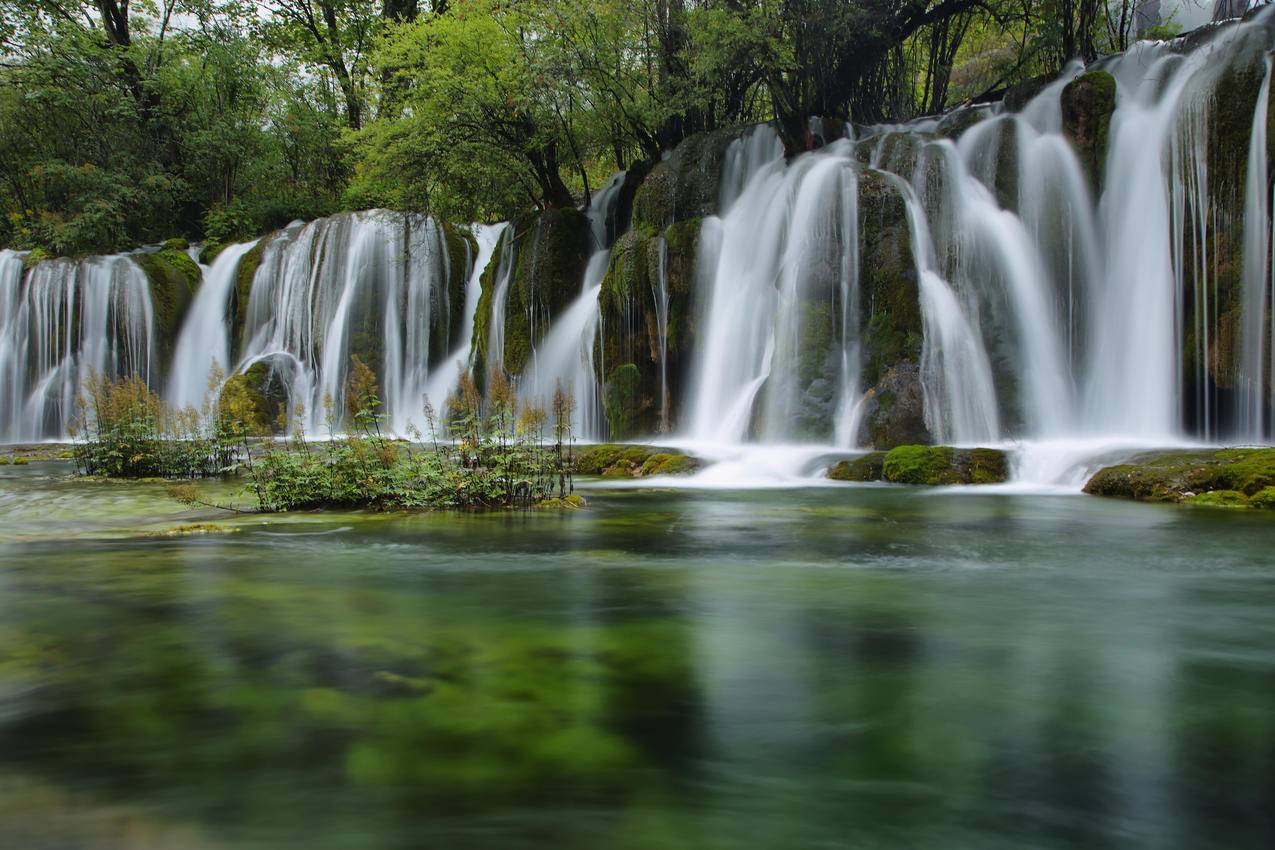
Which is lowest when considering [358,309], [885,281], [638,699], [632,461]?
[638,699]

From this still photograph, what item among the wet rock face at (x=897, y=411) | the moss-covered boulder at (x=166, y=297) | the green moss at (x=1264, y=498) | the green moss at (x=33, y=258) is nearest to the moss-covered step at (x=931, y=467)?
the wet rock face at (x=897, y=411)

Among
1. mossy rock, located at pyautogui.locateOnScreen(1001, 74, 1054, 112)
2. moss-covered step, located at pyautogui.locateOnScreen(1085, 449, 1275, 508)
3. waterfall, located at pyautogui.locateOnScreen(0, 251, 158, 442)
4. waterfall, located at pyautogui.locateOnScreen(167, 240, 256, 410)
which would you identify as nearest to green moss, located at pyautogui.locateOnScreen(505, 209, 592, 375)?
mossy rock, located at pyautogui.locateOnScreen(1001, 74, 1054, 112)

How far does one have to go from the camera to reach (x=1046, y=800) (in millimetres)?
2719

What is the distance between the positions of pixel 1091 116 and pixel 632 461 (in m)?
10.8

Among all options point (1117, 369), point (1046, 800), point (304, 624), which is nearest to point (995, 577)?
point (1046, 800)

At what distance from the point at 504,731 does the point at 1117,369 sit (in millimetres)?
14887

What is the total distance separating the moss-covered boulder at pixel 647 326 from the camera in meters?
18.7

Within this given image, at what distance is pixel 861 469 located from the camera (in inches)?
500

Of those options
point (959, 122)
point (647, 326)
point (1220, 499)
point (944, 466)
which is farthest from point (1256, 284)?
point (647, 326)

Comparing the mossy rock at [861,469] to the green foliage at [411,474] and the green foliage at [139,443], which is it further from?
the green foliage at [139,443]

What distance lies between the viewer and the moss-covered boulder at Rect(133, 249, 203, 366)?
87.8 ft

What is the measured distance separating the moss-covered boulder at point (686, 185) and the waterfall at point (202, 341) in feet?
47.7

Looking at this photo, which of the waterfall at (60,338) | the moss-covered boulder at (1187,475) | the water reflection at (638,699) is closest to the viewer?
the water reflection at (638,699)

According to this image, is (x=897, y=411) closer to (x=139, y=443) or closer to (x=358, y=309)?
(x=139, y=443)
